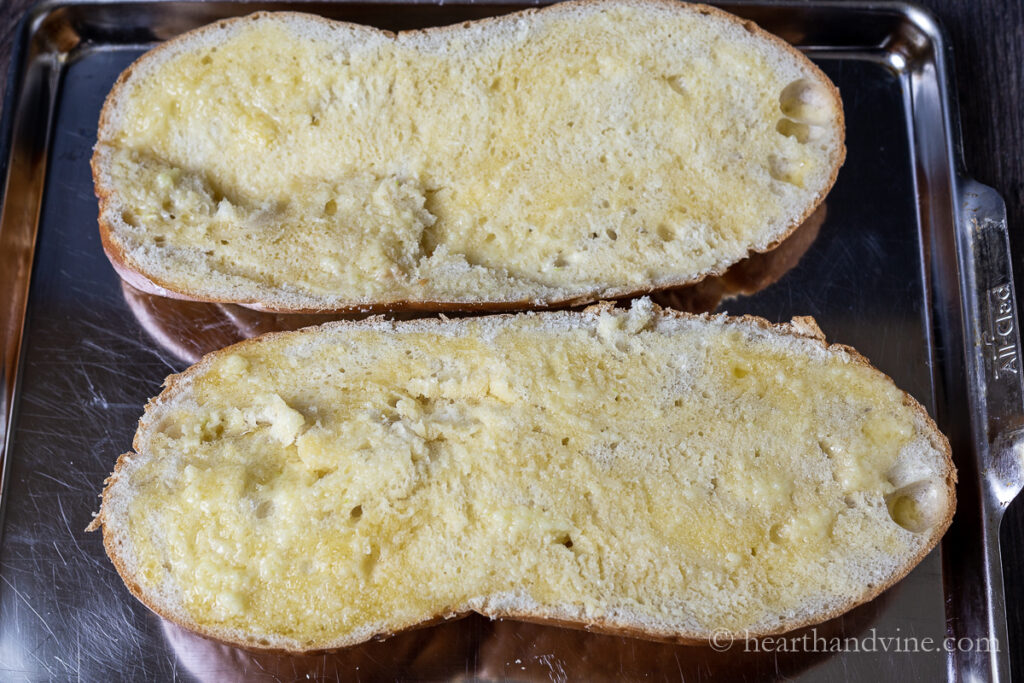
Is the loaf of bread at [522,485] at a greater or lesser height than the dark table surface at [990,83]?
lesser

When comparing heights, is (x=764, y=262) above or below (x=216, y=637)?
above

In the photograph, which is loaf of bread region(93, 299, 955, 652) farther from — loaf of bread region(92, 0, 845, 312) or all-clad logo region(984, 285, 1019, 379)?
all-clad logo region(984, 285, 1019, 379)

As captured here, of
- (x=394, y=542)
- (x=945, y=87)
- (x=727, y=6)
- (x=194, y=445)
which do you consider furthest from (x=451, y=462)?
(x=945, y=87)

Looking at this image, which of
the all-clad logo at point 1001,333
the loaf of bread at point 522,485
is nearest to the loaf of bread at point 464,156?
the loaf of bread at point 522,485

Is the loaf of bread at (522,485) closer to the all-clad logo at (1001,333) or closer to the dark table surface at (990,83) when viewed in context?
the all-clad logo at (1001,333)

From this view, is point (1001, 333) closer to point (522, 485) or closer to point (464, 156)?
point (522, 485)

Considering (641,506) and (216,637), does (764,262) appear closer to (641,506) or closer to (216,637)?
(641,506)

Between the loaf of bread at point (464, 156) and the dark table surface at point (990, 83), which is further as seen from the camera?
the dark table surface at point (990, 83)
